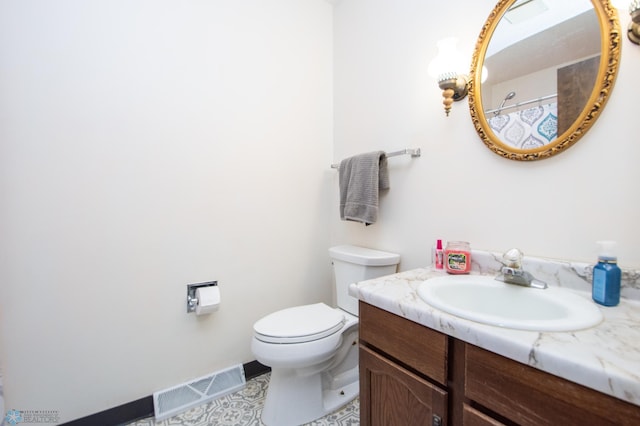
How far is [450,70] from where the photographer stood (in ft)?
3.70

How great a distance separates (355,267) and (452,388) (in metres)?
0.78

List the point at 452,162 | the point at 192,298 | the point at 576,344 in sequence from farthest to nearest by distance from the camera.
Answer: the point at 192,298 → the point at 452,162 → the point at 576,344

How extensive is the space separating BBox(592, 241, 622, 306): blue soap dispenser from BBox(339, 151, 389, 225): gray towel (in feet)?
2.75

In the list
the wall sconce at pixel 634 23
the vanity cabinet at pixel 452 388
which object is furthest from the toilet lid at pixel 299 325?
the wall sconce at pixel 634 23

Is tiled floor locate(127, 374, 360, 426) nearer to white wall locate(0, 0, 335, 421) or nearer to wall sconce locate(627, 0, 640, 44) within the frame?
white wall locate(0, 0, 335, 421)

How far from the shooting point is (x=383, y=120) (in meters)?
1.55

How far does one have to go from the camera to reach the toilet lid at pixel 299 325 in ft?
3.92

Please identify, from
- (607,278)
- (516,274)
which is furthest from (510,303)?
(607,278)

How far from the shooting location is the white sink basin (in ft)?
2.08

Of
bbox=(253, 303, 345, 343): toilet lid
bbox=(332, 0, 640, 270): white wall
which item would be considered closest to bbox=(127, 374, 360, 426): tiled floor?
bbox=(253, 303, 345, 343): toilet lid

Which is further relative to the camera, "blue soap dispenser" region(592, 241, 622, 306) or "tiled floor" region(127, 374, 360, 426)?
"tiled floor" region(127, 374, 360, 426)

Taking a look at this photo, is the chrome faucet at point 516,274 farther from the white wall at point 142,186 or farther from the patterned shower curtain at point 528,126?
the white wall at point 142,186

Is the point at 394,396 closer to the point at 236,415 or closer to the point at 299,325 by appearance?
the point at 299,325

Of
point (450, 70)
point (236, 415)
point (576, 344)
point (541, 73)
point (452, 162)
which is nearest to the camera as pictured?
point (576, 344)
